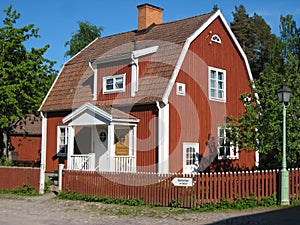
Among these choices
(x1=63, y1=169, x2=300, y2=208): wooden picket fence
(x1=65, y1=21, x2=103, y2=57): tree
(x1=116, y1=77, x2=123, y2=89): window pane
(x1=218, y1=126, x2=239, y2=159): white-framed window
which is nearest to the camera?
(x1=63, y1=169, x2=300, y2=208): wooden picket fence

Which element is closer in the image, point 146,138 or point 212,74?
point 146,138

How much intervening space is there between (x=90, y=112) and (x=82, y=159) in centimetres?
247

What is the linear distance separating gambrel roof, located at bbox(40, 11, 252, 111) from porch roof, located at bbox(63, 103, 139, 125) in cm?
88

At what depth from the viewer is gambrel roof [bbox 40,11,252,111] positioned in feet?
69.9

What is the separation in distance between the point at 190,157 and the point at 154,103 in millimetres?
3225

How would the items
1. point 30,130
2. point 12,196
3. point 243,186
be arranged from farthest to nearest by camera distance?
point 30,130, point 12,196, point 243,186

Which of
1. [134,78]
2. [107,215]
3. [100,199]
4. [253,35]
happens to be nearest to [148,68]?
[134,78]

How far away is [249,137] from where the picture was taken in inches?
708

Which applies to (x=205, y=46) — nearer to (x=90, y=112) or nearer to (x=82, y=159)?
(x=90, y=112)

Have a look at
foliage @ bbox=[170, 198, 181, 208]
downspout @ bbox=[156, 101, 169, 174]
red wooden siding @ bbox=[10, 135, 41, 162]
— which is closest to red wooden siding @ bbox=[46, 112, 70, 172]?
downspout @ bbox=[156, 101, 169, 174]

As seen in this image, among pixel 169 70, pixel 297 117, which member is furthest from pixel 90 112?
pixel 297 117

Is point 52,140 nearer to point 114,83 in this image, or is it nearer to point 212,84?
point 114,83

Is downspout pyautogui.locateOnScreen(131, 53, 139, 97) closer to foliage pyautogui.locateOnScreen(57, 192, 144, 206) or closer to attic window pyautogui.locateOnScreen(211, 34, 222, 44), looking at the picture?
attic window pyautogui.locateOnScreen(211, 34, 222, 44)

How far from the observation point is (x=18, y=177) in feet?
70.3
